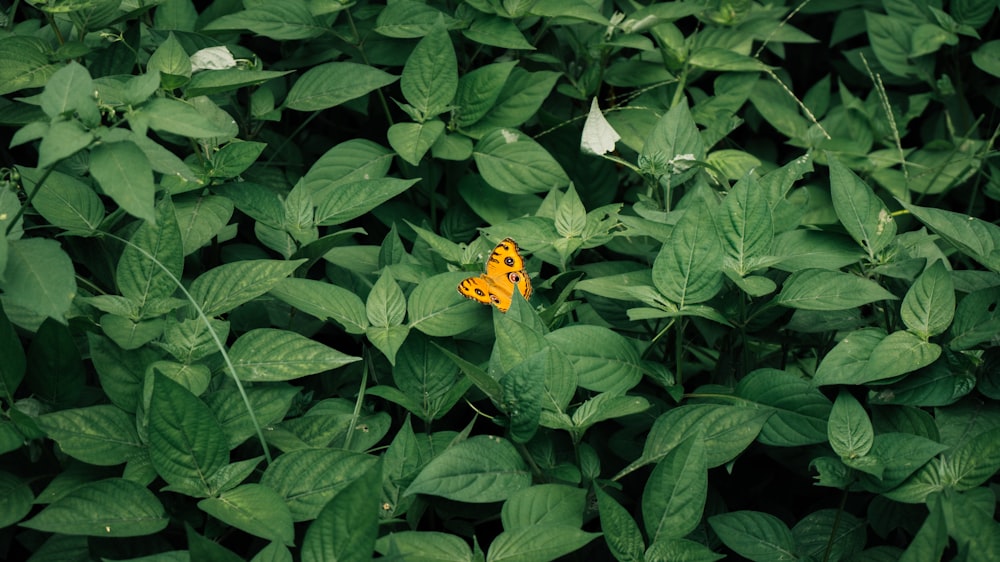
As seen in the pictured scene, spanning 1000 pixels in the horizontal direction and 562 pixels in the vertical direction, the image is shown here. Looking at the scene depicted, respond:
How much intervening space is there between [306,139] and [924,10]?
5.67 ft

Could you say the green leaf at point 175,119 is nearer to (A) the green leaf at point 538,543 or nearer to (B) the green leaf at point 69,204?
(B) the green leaf at point 69,204

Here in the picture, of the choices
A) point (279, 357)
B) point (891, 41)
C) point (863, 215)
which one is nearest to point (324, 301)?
point (279, 357)

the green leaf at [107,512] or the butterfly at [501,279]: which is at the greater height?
the butterfly at [501,279]

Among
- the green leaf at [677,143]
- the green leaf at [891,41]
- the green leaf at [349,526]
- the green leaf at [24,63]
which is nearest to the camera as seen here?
the green leaf at [349,526]

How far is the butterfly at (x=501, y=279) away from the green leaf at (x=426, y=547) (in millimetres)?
398

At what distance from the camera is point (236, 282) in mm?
1485

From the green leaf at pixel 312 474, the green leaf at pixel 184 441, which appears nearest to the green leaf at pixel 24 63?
the green leaf at pixel 184 441

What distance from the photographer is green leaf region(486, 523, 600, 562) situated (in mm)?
1178

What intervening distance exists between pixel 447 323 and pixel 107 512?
1.96 ft

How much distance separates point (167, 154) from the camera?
48.7 inches

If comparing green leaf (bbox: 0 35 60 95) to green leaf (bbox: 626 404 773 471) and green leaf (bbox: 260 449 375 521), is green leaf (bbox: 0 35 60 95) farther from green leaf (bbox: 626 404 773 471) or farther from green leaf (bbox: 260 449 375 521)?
green leaf (bbox: 626 404 773 471)

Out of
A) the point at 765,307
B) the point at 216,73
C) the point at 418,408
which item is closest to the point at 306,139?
the point at 216,73

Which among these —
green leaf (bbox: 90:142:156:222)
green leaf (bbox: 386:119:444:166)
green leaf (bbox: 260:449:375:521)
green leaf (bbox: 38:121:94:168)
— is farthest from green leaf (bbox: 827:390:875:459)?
green leaf (bbox: 38:121:94:168)

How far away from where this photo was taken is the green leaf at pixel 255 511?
119 cm
